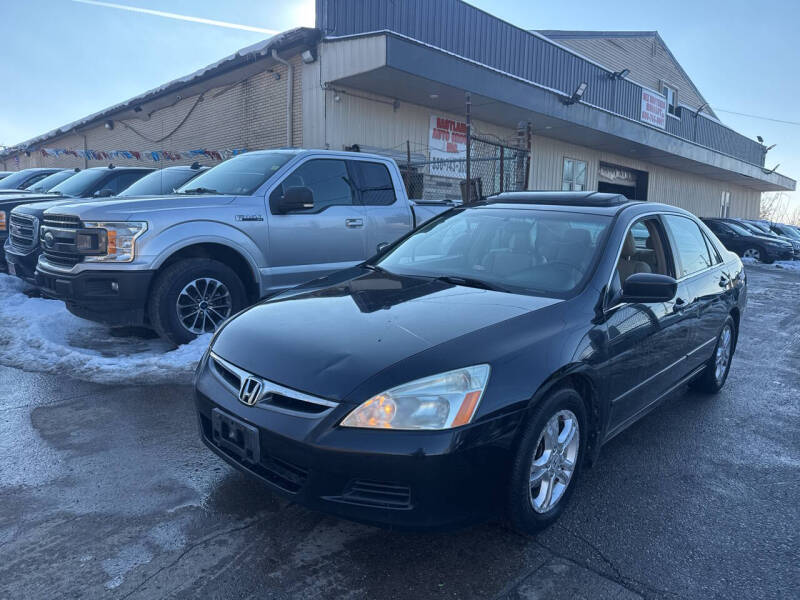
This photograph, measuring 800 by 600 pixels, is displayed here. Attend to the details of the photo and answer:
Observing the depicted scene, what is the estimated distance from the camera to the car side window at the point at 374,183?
6.59 metres

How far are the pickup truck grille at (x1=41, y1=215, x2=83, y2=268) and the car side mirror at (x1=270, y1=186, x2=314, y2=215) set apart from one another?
1.79m

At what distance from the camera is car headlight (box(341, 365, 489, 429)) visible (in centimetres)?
221

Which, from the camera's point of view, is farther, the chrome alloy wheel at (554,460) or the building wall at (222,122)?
the building wall at (222,122)

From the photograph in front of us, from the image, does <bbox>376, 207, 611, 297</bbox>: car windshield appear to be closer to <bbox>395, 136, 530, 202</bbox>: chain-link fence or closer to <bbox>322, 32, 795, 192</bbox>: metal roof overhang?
<bbox>322, 32, 795, 192</bbox>: metal roof overhang

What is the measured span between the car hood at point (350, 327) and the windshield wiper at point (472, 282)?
66 mm

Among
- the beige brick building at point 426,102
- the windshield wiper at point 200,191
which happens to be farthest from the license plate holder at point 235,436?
the beige brick building at point 426,102

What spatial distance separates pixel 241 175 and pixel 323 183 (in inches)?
33.9

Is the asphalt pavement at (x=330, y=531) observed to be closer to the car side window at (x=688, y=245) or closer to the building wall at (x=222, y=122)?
the car side window at (x=688, y=245)

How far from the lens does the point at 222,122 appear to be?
15.1m

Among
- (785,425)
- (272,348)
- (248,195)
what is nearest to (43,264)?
(248,195)

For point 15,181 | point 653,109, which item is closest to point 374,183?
point 15,181

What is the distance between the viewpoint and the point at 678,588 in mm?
2324

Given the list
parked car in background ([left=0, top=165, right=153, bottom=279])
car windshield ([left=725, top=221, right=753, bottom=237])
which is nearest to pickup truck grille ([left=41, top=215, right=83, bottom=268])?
parked car in background ([left=0, top=165, right=153, bottom=279])

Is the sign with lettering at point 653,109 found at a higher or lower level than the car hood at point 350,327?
higher
